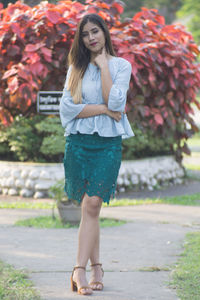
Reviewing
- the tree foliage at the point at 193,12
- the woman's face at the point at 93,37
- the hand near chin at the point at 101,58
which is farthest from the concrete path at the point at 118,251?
the tree foliage at the point at 193,12

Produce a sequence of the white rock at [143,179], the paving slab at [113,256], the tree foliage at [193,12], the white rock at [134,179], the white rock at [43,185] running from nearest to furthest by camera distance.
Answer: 1. the paving slab at [113,256]
2. the white rock at [43,185]
3. the white rock at [134,179]
4. the white rock at [143,179]
5. the tree foliage at [193,12]

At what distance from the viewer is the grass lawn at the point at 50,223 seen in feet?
20.9

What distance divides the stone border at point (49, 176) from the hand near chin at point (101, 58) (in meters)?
4.25

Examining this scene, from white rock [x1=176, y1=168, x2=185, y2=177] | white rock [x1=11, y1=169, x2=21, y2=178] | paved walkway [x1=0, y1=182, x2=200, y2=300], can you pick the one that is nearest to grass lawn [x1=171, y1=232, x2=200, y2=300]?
paved walkway [x1=0, y1=182, x2=200, y2=300]

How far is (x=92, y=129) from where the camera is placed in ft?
13.4

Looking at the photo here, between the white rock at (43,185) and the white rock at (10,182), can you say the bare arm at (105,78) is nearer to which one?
the white rock at (43,185)

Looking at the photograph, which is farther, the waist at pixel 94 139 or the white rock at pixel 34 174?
the white rock at pixel 34 174

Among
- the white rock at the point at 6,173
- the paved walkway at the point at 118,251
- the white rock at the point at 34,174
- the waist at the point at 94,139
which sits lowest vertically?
the white rock at the point at 6,173

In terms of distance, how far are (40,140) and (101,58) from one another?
4.97 meters

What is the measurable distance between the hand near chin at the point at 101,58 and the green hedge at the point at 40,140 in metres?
4.25

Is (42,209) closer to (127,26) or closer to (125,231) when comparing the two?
(125,231)

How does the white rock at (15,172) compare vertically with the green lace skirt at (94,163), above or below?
below

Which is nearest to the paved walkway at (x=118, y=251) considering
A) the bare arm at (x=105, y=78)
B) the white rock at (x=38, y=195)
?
the white rock at (x=38, y=195)

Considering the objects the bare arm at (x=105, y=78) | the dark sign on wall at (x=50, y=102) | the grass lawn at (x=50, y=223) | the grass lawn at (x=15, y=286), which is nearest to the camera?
the grass lawn at (x=15, y=286)
